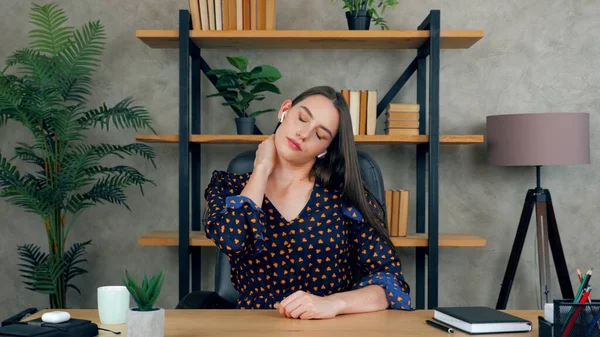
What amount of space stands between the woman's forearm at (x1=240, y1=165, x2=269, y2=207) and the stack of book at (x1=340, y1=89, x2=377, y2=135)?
1.34m

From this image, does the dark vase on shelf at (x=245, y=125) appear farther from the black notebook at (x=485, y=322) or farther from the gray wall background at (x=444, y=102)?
the black notebook at (x=485, y=322)

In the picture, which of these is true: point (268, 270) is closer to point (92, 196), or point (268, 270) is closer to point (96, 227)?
point (92, 196)

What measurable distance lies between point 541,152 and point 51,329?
2.38 metres

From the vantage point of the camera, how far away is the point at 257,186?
2.03 m

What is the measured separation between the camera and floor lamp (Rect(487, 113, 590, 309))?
316cm

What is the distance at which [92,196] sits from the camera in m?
3.32

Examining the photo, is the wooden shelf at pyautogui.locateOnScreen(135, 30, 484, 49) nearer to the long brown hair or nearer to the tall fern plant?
the tall fern plant

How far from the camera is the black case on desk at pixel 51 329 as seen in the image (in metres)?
1.34

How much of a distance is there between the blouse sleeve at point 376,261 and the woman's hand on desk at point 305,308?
0.81 ft

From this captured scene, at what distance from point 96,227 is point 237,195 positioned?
1847 mm

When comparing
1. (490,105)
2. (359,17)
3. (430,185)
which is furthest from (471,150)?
(359,17)

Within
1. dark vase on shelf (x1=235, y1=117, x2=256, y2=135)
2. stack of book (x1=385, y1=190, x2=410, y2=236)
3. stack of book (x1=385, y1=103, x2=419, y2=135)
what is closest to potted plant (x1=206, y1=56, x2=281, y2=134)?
dark vase on shelf (x1=235, y1=117, x2=256, y2=135)

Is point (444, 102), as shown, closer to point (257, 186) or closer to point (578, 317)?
point (257, 186)

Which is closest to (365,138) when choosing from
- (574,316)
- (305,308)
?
(305,308)
